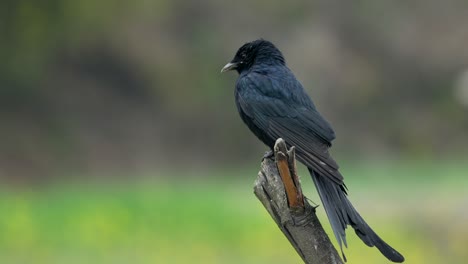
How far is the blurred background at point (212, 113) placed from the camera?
938 centimetres

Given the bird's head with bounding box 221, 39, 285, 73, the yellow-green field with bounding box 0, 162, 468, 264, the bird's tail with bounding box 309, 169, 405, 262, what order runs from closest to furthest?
the bird's tail with bounding box 309, 169, 405, 262, the bird's head with bounding box 221, 39, 285, 73, the yellow-green field with bounding box 0, 162, 468, 264

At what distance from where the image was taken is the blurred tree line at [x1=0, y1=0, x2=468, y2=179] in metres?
14.6

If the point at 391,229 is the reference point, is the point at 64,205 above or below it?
above

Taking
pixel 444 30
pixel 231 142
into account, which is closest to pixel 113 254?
pixel 231 142

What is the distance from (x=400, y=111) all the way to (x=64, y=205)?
762cm

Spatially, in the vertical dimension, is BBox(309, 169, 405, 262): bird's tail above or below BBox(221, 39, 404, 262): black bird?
below

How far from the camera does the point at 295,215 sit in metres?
3.99

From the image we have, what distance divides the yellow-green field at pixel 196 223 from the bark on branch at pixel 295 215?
4.46 metres

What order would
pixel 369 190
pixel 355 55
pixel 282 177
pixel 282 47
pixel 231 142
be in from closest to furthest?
1. pixel 282 177
2. pixel 369 190
3. pixel 231 142
4. pixel 282 47
5. pixel 355 55

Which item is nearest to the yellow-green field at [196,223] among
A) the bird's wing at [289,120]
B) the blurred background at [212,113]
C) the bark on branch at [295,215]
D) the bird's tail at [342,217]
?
the blurred background at [212,113]

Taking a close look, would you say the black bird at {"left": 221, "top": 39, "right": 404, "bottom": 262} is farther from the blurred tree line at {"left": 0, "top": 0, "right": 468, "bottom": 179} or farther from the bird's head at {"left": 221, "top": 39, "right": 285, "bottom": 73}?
the blurred tree line at {"left": 0, "top": 0, "right": 468, "bottom": 179}

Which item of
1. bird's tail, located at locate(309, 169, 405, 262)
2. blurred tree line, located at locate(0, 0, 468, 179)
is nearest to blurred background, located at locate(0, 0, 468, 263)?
blurred tree line, located at locate(0, 0, 468, 179)

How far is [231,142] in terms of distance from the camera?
1474cm

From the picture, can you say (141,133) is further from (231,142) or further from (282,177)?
(282,177)
